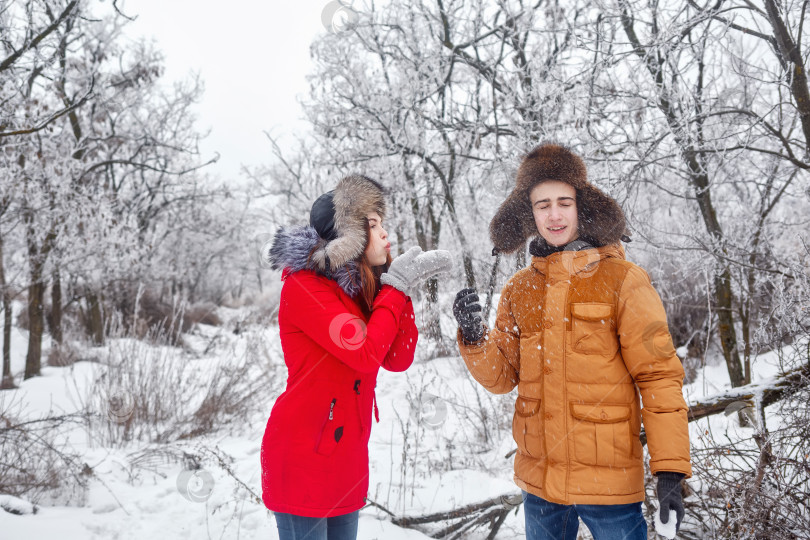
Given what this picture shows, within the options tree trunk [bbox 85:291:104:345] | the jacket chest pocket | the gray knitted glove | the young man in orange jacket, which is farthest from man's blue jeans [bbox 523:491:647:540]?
tree trunk [bbox 85:291:104:345]

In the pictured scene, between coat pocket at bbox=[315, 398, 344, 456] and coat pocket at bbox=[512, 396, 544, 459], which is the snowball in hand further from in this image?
coat pocket at bbox=[315, 398, 344, 456]

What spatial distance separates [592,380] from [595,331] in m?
0.17

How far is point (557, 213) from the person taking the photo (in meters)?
1.90

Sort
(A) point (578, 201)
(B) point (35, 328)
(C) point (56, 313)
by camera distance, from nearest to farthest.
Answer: (A) point (578, 201) → (B) point (35, 328) → (C) point (56, 313)

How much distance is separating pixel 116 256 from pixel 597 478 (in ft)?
43.6

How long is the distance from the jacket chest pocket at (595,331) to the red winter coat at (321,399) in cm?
65

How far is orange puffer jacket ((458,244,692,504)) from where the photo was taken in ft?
5.28

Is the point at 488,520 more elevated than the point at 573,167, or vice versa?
the point at 573,167

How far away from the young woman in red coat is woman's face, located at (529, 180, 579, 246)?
1.36ft

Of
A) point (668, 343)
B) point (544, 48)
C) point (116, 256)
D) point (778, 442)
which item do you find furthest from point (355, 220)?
point (116, 256)

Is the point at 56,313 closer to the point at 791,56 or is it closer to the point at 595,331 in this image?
the point at 595,331

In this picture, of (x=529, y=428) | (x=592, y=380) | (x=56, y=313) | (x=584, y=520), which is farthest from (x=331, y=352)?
(x=56, y=313)

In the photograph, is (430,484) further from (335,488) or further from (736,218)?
(736,218)

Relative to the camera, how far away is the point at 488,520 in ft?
9.80
